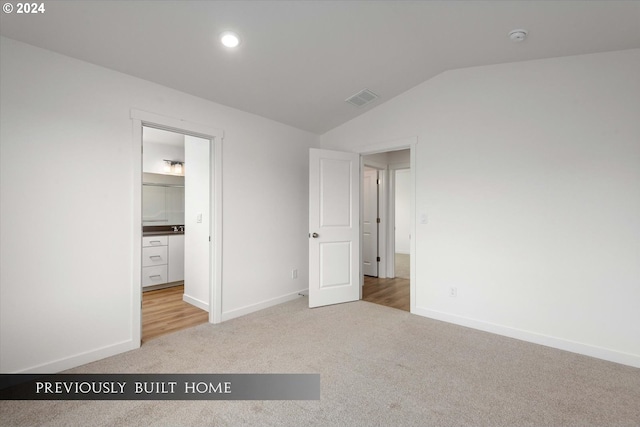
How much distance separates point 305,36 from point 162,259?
3.94m

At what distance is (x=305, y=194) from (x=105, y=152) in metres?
2.51

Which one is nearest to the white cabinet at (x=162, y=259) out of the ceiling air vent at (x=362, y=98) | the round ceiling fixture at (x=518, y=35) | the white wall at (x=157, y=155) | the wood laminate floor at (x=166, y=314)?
the wood laminate floor at (x=166, y=314)

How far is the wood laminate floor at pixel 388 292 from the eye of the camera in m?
4.05

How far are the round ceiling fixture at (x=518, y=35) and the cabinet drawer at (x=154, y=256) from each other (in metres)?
5.07

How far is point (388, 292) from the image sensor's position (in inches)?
180

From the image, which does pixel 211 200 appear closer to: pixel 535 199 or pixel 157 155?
pixel 157 155

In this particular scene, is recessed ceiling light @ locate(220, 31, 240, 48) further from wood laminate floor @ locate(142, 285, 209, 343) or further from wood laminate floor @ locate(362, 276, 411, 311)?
wood laminate floor @ locate(362, 276, 411, 311)

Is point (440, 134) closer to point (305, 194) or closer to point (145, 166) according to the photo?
point (305, 194)

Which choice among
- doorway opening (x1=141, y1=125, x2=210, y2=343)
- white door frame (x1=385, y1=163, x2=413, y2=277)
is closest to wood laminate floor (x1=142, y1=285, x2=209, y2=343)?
doorway opening (x1=141, y1=125, x2=210, y2=343)

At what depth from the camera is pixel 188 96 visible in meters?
3.08

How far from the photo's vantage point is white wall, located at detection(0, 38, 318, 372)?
2111 mm

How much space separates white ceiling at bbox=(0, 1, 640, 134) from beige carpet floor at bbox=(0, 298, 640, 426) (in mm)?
2474

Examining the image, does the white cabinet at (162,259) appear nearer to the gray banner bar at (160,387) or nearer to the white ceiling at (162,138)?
the white ceiling at (162,138)

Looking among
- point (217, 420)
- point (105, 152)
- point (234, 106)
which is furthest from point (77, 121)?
point (217, 420)
